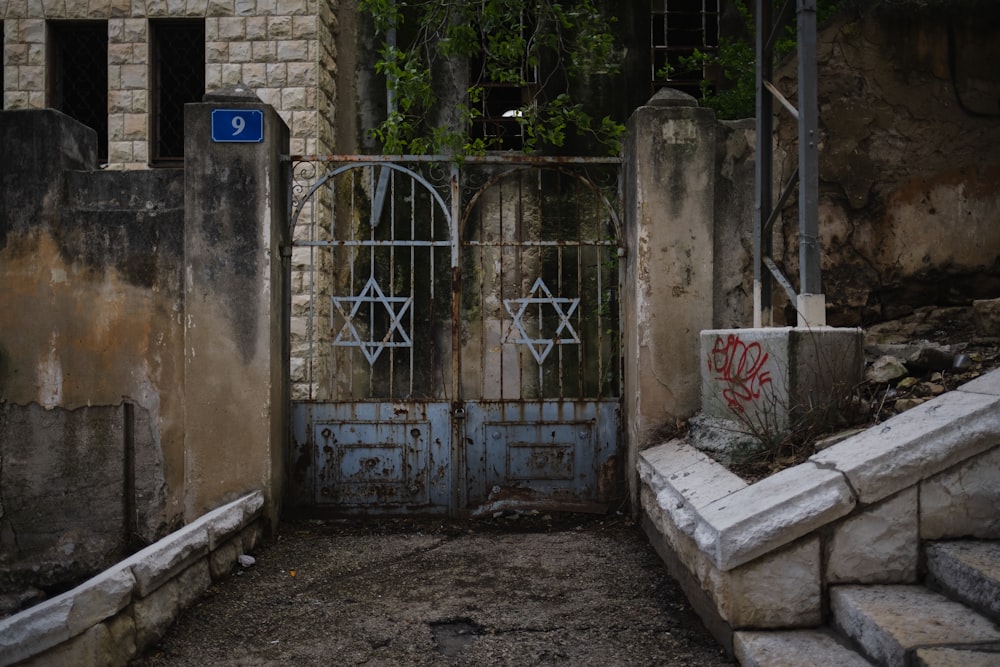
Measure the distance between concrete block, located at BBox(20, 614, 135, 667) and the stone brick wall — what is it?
5748 millimetres

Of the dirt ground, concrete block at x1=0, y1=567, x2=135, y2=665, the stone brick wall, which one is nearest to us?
concrete block at x1=0, y1=567, x2=135, y2=665

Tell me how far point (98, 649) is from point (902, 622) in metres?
3.33

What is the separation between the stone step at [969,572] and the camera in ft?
9.28

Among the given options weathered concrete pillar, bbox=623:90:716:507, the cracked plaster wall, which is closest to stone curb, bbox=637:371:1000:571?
weathered concrete pillar, bbox=623:90:716:507

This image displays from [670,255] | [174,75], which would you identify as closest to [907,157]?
[670,255]

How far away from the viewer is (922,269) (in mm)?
6605

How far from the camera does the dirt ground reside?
3.55m

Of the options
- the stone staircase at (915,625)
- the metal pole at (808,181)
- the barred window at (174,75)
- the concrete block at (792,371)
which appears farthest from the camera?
the barred window at (174,75)

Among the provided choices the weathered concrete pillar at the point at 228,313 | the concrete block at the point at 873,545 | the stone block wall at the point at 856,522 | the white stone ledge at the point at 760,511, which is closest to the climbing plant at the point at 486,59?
the weathered concrete pillar at the point at 228,313

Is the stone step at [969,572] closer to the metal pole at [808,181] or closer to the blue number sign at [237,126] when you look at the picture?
the metal pole at [808,181]

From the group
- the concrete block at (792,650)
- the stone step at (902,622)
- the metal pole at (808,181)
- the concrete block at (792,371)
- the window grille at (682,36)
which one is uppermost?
the window grille at (682,36)

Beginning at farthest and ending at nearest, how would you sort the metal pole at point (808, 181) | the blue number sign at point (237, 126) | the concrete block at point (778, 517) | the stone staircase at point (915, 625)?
1. the blue number sign at point (237, 126)
2. the metal pole at point (808, 181)
3. the concrete block at point (778, 517)
4. the stone staircase at point (915, 625)

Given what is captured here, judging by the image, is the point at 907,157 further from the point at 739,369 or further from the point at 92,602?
the point at 92,602

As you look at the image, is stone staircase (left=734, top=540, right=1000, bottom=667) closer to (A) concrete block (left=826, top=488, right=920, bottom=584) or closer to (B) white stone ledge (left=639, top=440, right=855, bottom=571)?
(A) concrete block (left=826, top=488, right=920, bottom=584)
